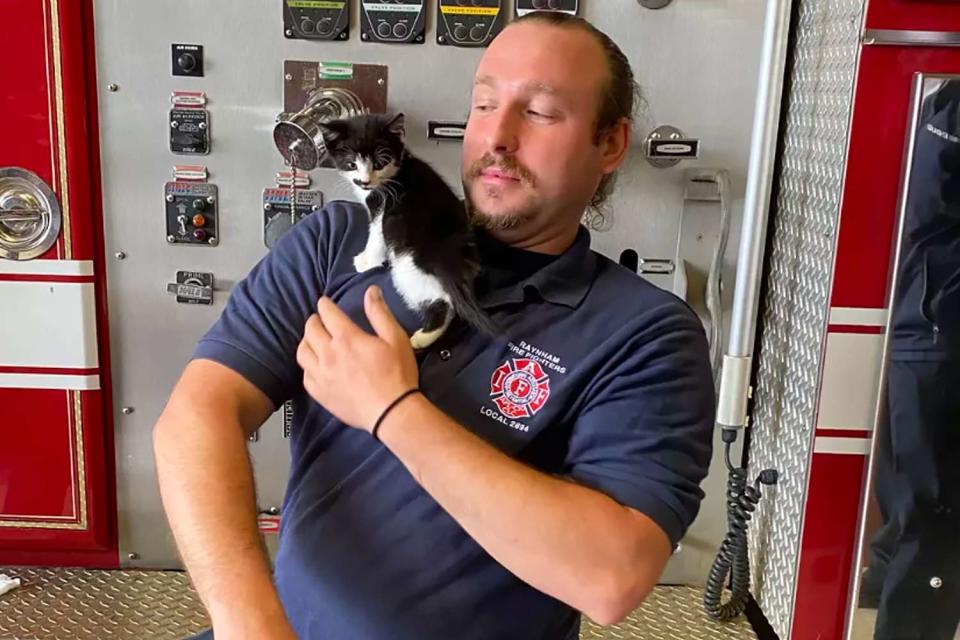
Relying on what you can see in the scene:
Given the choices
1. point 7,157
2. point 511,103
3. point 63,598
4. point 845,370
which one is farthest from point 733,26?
point 63,598

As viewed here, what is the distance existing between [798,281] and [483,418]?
42.1 inches

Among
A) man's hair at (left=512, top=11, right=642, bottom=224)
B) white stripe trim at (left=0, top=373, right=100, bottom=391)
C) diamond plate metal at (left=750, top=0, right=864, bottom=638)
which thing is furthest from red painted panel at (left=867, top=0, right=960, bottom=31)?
white stripe trim at (left=0, top=373, right=100, bottom=391)

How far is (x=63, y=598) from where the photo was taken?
2.04 m

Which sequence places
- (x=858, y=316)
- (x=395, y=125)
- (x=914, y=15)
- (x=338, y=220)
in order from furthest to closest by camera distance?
(x=858, y=316), (x=914, y=15), (x=395, y=125), (x=338, y=220)

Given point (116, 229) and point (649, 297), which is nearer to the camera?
point (649, 297)

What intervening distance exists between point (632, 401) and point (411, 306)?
1.17ft

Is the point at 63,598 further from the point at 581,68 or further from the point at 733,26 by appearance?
the point at 733,26

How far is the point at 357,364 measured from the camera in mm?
1040

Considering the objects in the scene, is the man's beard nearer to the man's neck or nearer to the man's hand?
the man's neck

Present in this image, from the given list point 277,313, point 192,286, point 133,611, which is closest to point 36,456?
point 133,611

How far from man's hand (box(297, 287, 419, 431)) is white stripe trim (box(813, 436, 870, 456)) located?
1143mm

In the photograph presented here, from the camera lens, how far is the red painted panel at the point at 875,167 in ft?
5.65

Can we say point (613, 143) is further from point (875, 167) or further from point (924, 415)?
point (924, 415)

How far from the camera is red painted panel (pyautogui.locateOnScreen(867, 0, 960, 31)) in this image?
1.69 m
